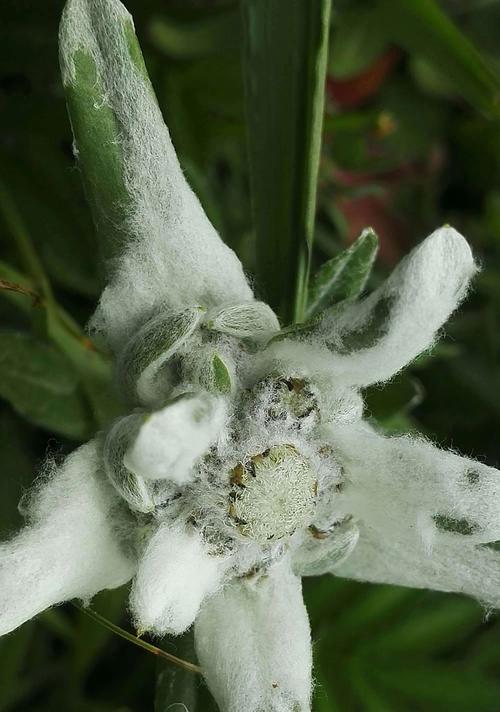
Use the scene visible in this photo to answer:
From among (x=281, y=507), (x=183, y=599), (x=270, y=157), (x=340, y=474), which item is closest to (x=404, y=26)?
(x=270, y=157)

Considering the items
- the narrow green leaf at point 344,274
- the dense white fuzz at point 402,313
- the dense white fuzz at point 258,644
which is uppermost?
the dense white fuzz at point 402,313

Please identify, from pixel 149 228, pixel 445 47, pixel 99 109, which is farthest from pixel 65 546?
pixel 445 47

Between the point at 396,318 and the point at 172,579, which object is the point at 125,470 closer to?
the point at 172,579

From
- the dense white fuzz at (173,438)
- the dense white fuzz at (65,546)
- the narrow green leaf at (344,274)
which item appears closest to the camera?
the dense white fuzz at (173,438)

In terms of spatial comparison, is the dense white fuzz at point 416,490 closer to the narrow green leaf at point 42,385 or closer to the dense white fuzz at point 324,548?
the dense white fuzz at point 324,548

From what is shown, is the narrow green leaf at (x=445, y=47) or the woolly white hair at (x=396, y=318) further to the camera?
the narrow green leaf at (x=445, y=47)

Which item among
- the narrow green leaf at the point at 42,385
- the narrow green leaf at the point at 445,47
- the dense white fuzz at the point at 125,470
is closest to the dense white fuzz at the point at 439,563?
the dense white fuzz at the point at 125,470
